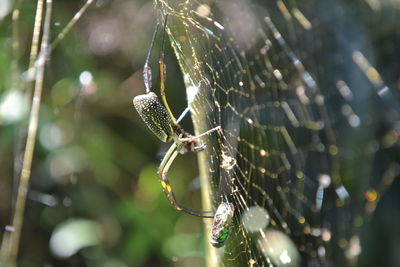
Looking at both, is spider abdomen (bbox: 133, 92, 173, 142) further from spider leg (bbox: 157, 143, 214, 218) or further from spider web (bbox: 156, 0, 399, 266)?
spider web (bbox: 156, 0, 399, 266)

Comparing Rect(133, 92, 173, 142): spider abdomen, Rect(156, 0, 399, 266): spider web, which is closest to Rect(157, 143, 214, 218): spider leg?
Rect(133, 92, 173, 142): spider abdomen

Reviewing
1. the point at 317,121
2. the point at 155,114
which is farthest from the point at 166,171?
the point at 317,121

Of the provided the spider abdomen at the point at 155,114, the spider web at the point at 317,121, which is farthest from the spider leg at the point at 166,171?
the spider web at the point at 317,121

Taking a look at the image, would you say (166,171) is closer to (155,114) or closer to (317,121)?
(155,114)

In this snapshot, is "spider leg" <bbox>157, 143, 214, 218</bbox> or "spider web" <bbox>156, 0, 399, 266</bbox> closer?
"spider leg" <bbox>157, 143, 214, 218</bbox>

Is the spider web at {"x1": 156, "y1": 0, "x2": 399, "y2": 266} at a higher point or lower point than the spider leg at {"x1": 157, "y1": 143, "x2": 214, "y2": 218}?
lower

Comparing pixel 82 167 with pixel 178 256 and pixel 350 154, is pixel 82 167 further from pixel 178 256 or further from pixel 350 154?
pixel 350 154

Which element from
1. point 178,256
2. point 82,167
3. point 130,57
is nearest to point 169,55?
point 130,57

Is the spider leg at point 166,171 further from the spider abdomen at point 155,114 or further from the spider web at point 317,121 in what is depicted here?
the spider web at point 317,121
